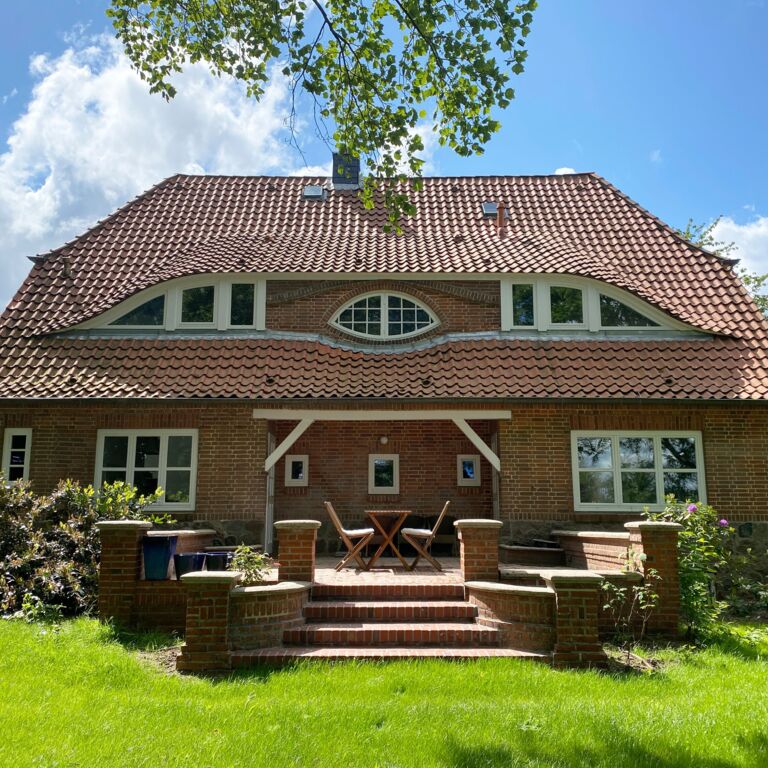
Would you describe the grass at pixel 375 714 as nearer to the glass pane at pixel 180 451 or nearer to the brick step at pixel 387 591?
the brick step at pixel 387 591

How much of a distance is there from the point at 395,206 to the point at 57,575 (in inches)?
251

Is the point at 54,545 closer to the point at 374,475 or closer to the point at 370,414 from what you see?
the point at 370,414

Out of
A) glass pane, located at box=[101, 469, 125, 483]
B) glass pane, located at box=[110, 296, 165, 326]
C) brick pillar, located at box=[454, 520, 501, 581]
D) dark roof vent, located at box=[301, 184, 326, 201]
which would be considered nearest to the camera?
brick pillar, located at box=[454, 520, 501, 581]

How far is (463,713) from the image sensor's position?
5094mm

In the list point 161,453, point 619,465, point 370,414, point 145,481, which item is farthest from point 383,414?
point 145,481

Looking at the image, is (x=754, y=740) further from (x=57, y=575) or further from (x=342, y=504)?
(x=342, y=504)

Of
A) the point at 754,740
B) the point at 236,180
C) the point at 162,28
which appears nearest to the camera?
the point at 754,740

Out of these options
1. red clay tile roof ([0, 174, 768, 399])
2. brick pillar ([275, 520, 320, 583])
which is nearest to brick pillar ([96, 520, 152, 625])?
brick pillar ([275, 520, 320, 583])

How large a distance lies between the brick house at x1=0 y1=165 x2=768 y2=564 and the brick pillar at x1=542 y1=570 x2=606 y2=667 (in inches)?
181

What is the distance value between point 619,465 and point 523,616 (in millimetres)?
5648

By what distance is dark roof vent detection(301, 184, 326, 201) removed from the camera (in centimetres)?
1720

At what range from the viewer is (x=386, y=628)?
7082 mm

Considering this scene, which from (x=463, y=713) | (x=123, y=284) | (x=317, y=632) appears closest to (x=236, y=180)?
(x=123, y=284)

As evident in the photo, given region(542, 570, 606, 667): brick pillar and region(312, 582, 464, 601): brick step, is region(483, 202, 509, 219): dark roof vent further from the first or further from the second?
region(542, 570, 606, 667): brick pillar
